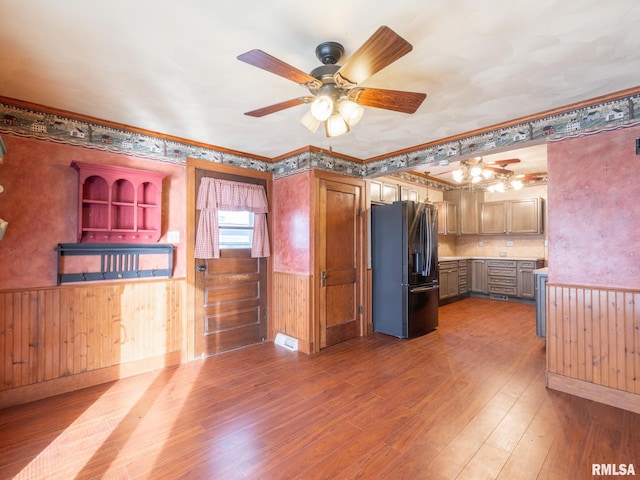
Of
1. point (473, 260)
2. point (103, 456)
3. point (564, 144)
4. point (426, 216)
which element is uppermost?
point (564, 144)

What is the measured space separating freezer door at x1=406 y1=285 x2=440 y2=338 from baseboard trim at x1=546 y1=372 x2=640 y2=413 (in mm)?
1618

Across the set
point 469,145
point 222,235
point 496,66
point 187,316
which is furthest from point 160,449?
point 469,145

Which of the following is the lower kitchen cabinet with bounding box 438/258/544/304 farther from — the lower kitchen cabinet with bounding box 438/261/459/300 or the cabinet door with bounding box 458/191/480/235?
the cabinet door with bounding box 458/191/480/235

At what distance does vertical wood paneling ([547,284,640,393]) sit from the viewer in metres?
2.38

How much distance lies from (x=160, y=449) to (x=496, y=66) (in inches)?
130

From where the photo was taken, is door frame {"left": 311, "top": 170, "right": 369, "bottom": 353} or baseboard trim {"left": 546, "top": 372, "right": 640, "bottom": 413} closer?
baseboard trim {"left": 546, "top": 372, "right": 640, "bottom": 413}

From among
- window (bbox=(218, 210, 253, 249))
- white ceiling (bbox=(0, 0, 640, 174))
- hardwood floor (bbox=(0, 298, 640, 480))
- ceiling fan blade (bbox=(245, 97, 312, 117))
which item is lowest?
hardwood floor (bbox=(0, 298, 640, 480))

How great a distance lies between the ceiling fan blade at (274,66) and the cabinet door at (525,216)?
604 cm

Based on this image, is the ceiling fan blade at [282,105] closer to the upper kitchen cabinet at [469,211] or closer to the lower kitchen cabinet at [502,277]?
the upper kitchen cabinet at [469,211]

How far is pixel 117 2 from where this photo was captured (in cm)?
150

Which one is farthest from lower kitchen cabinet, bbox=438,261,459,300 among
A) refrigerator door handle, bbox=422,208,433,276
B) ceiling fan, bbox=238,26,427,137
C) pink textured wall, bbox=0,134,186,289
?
pink textured wall, bbox=0,134,186,289

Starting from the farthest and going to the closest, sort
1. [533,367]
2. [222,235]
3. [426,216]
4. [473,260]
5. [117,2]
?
[473,260]
[426,216]
[222,235]
[533,367]
[117,2]

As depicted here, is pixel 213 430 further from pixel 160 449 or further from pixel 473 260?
pixel 473 260

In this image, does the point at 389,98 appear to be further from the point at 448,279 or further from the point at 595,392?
the point at 448,279
